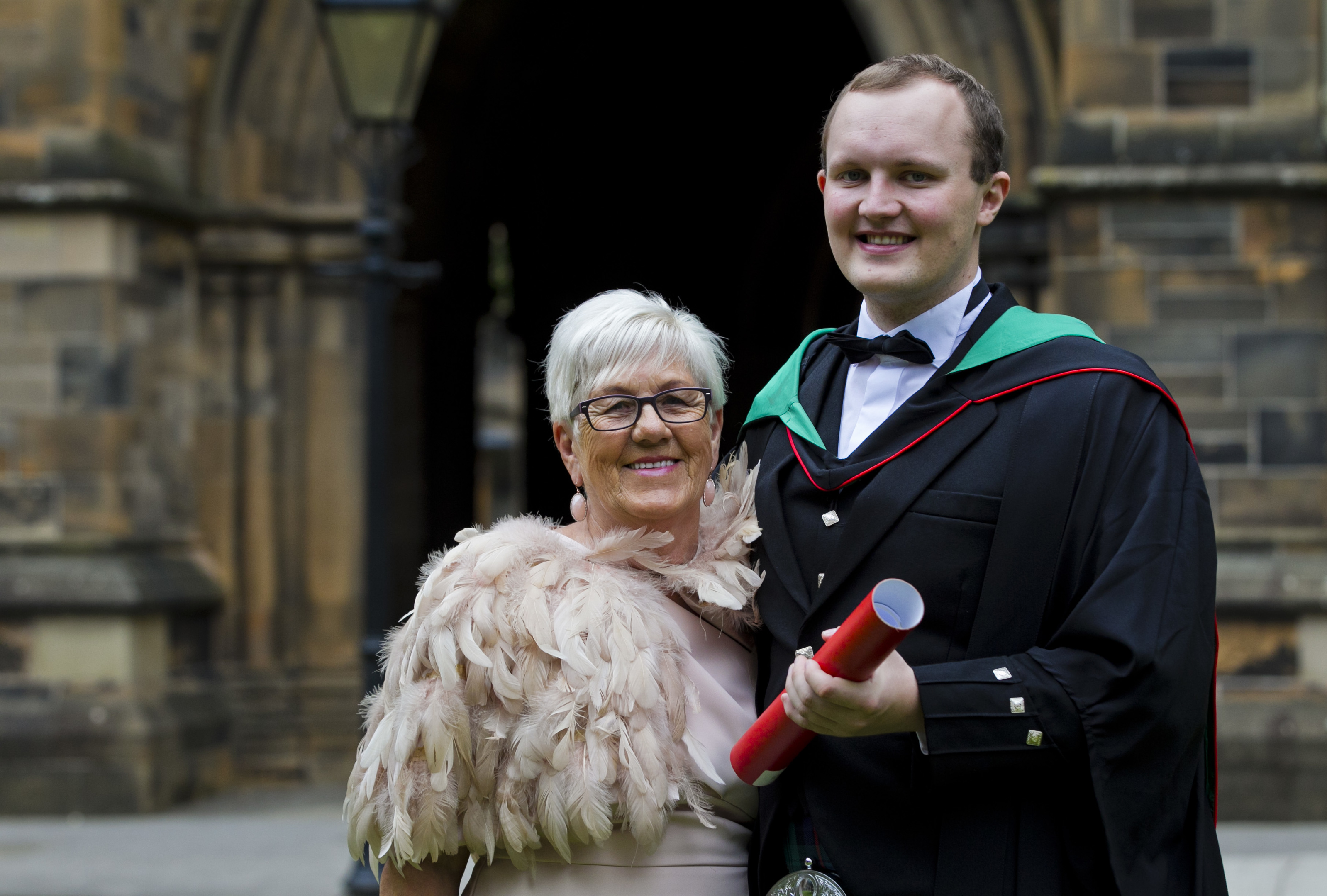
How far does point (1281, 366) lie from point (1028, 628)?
15.5ft

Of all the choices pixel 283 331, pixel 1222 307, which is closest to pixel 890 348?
pixel 1222 307

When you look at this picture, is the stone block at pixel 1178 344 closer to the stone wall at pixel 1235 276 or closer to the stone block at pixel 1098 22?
the stone wall at pixel 1235 276

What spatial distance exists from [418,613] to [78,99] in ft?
17.5

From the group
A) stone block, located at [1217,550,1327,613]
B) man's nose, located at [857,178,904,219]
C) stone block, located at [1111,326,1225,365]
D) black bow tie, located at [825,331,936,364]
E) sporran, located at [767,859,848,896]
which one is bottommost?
stone block, located at [1217,550,1327,613]

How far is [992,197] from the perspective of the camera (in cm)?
202

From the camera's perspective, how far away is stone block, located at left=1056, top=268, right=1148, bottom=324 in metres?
6.14

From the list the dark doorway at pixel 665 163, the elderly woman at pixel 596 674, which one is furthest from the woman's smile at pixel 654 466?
the dark doorway at pixel 665 163

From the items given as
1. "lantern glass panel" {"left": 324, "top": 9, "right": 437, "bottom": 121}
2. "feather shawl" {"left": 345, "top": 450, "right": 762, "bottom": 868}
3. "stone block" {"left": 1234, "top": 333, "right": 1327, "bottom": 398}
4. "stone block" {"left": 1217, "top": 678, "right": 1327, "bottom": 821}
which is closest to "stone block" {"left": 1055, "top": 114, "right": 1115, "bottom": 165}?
"stone block" {"left": 1234, "top": 333, "right": 1327, "bottom": 398}

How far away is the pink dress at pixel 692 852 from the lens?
2.05m

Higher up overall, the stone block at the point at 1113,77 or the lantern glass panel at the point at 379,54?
the stone block at the point at 1113,77

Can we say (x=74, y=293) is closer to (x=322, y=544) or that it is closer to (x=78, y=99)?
(x=78, y=99)

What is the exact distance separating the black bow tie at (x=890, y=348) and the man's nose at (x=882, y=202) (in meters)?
0.18

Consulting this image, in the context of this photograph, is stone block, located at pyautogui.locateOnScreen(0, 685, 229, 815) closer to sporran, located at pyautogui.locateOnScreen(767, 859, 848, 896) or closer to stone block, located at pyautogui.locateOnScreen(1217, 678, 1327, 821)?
stone block, located at pyautogui.locateOnScreen(1217, 678, 1327, 821)

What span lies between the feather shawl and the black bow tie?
37cm
